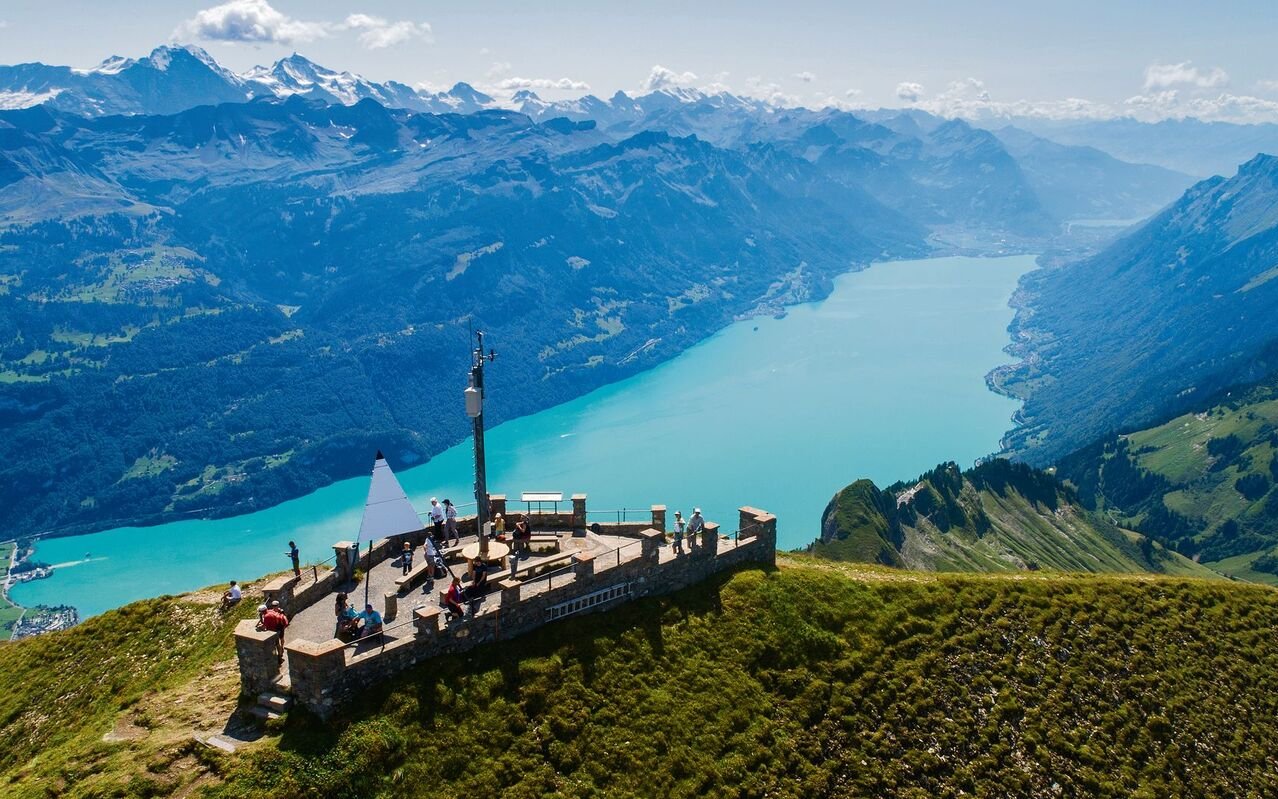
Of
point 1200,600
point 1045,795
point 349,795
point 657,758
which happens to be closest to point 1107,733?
point 1045,795

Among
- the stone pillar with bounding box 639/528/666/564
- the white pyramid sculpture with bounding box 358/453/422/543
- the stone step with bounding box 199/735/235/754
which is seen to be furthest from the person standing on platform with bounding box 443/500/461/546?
the stone step with bounding box 199/735/235/754

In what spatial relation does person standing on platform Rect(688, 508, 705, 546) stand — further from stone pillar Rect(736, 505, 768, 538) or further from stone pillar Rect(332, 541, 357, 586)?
stone pillar Rect(332, 541, 357, 586)

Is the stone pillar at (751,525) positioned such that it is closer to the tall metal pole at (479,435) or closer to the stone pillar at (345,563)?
the tall metal pole at (479,435)

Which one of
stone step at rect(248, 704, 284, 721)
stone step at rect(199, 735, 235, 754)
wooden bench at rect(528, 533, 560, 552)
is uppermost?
wooden bench at rect(528, 533, 560, 552)

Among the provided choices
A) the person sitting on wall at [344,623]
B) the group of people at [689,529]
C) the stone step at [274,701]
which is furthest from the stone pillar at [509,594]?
the group of people at [689,529]

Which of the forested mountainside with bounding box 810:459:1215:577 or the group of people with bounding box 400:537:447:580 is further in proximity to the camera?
the forested mountainside with bounding box 810:459:1215:577

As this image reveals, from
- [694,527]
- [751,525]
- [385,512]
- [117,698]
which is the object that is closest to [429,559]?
[385,512]

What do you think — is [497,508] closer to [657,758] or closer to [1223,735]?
[657,758]

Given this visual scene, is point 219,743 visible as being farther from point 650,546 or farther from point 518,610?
point 650,546
